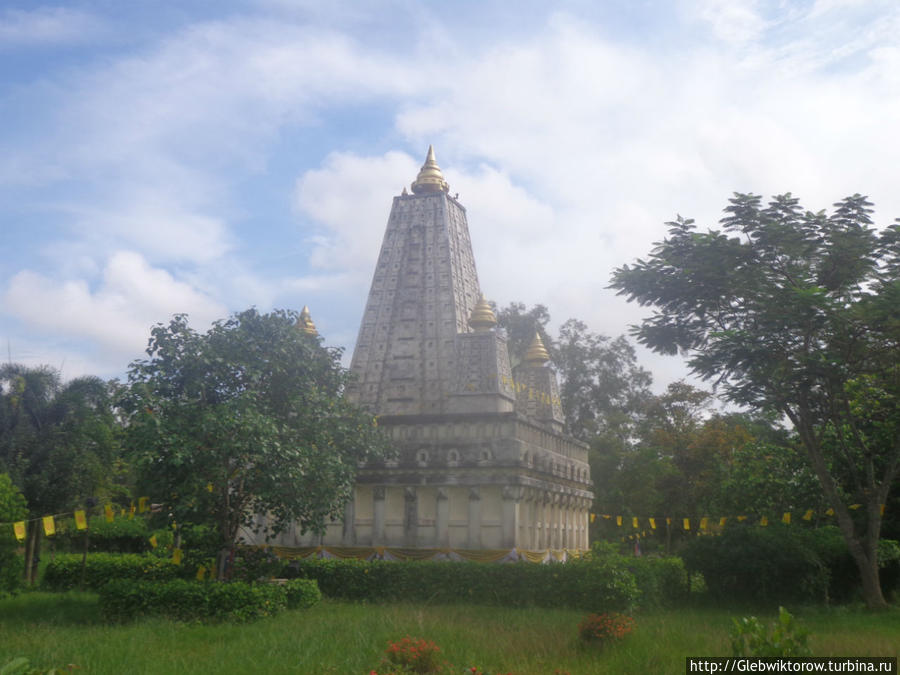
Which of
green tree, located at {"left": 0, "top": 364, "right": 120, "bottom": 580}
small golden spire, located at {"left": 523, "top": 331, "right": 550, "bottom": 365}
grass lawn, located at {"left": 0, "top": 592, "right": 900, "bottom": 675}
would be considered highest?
small golden spire, located at {"left": 523, "top": 331, "right": 550, "bottom": 365}

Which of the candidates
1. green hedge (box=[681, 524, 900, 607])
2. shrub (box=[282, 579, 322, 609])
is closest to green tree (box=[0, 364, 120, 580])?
shrub (box=[282, 579, 322, 609])

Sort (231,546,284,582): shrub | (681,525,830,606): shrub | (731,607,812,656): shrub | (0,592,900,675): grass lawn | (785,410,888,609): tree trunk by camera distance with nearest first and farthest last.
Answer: (731,607,812,656): shrub, (0,592,900,675): grass lawn, (231,546,284,582): shrub, (785,410,888,609): tree trunk, (681,525,830,606): shrub

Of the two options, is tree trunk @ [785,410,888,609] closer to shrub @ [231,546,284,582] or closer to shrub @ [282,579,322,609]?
shrub @ [282,579,322,609]

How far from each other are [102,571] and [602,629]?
1523 centimetres

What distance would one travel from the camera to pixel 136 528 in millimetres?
32594

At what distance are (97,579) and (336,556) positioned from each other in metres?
7.23

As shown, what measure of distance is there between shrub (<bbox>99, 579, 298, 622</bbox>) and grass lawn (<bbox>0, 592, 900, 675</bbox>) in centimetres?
46

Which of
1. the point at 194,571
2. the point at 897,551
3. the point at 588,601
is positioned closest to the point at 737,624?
the point at 588,601

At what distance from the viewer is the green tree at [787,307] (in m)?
17.9

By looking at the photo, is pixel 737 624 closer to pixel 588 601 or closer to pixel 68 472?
pixel 588 601

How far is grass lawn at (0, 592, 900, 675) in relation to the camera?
11.9 metres

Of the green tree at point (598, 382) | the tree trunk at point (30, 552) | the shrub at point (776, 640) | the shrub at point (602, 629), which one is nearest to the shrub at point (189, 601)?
the shrub at point (602, 629)

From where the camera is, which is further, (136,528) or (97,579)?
(136,528)

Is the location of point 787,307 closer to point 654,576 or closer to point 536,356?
point 654,576
